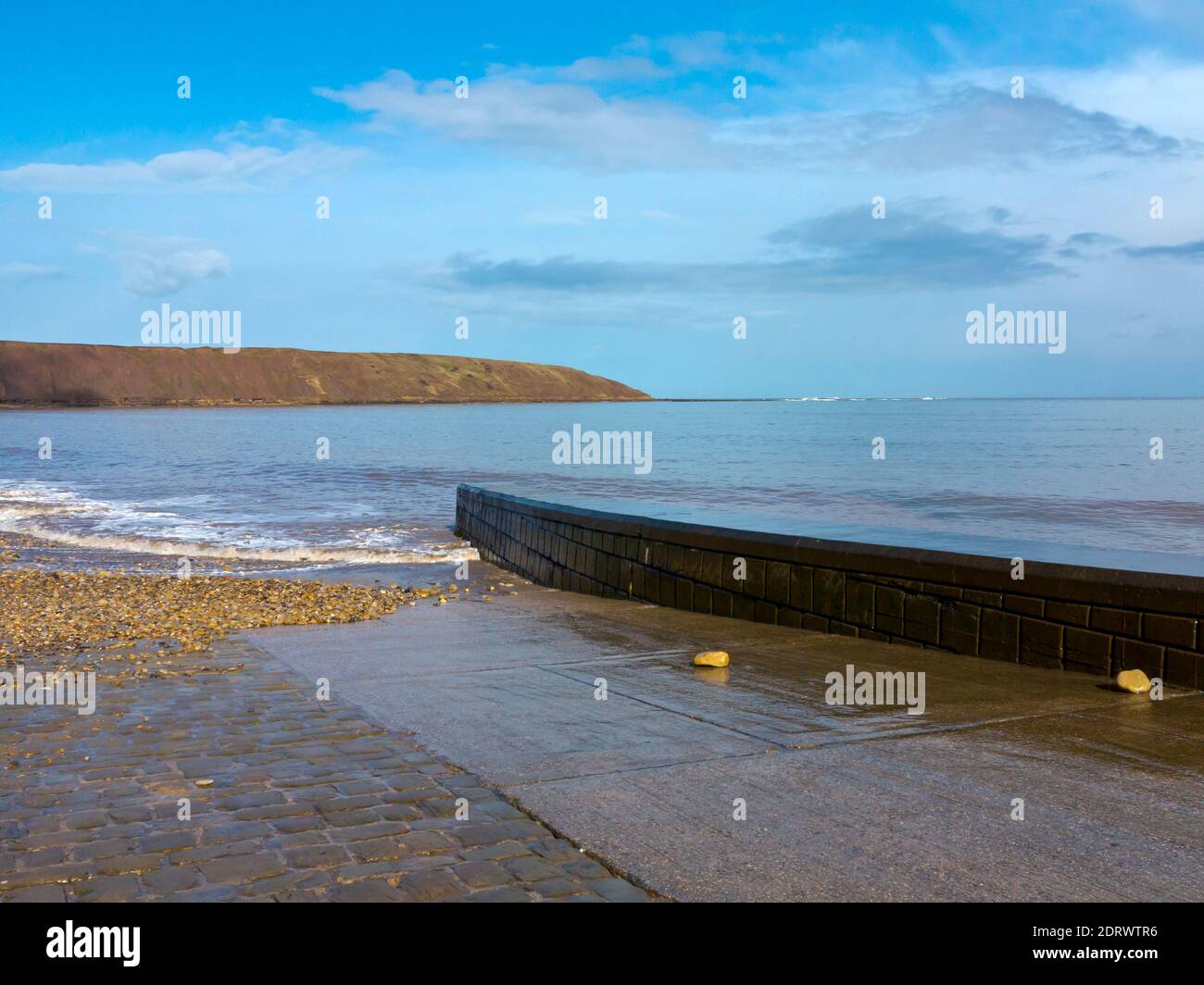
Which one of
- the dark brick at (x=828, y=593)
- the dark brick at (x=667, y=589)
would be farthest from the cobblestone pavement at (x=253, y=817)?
the dark brick at (x=667, y=589)

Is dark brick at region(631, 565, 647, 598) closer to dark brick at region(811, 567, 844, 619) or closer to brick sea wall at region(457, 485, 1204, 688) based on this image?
brick sea wall at region(457, 485, 1204, 688)

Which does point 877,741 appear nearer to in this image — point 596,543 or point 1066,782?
point 1066,782

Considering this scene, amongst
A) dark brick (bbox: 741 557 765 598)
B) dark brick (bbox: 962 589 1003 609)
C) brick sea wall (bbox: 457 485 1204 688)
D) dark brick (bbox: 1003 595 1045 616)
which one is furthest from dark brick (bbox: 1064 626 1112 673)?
dark brick (bbox: 741 557 765 598)

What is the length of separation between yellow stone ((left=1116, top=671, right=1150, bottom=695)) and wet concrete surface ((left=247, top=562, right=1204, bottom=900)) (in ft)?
0.47

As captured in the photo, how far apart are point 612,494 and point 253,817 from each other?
25.7 meters

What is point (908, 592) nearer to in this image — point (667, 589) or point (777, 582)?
point (777, 582)

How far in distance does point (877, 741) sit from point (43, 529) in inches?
811

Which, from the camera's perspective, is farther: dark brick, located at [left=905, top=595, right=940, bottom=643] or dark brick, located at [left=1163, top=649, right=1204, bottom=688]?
dark brick, located at [left=905, top=595, right=940, bottom=643]

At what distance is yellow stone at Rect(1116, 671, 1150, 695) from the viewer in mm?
6137

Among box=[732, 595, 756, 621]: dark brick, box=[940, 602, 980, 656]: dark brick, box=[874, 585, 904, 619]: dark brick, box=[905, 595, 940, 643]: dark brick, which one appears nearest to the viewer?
box=[940, 602, 980, 656]: dark brick

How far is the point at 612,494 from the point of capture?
2980 cm

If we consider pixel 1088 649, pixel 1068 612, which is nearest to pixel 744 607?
pixel 1068 612

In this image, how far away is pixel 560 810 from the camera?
430 cm

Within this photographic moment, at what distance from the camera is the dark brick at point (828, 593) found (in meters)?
8.34
